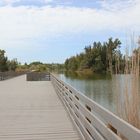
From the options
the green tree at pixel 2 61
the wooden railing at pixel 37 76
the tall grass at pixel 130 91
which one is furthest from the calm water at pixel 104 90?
the green tree at pixel 2 61

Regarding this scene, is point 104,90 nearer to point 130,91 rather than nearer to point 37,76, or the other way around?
point 37,76

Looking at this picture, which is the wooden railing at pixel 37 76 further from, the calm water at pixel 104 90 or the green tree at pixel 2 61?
the green tree at pixel 2 61

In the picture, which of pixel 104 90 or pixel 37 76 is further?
pixel 37 76

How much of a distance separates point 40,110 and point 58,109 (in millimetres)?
428

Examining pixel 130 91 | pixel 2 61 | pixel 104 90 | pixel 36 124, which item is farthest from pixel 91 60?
pixel 130 91

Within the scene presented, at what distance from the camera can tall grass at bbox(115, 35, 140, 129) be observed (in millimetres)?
4027

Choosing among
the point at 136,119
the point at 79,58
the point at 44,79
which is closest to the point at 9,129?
the point at 136,119

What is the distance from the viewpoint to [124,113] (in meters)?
4.31

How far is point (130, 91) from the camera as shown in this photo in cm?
427

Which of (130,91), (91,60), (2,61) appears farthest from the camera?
(91,60)

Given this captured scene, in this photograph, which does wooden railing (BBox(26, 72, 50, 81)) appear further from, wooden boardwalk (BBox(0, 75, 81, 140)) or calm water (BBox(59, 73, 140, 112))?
wooden boardwalk (BBox(0, 75, 81, 140))

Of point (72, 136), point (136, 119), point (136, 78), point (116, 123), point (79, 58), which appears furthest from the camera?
point (79, 58)

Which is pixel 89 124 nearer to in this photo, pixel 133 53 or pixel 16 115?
pixel 133 53

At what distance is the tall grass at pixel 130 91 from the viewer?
4.03 m
